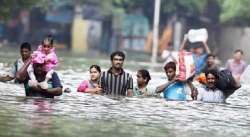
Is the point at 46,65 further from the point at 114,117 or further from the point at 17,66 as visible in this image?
the point at 17,66

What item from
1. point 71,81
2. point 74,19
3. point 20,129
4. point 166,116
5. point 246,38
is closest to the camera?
point 20,129

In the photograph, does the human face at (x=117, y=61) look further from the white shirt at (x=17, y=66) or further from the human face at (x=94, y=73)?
the white shirt at (x=17, y=66)

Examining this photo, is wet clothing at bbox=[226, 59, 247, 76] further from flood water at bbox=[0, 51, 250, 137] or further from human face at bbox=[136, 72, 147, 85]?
human face at bbox=[136, 72, 147, 85]

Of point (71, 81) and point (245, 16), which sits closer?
point (71, 81)

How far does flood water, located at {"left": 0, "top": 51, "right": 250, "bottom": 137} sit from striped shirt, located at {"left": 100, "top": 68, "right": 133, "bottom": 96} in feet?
0.80

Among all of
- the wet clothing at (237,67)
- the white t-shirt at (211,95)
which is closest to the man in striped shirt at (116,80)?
the white t-shirt at (211,95)

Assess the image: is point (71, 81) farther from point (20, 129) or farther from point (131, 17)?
point (131, 17)

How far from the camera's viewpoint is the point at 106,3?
48.2m

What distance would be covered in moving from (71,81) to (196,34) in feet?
11.7

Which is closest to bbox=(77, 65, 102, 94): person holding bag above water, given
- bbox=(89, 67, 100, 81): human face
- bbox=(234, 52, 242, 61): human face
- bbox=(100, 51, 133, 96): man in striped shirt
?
bbox=(89, 67, 100, 81): human face

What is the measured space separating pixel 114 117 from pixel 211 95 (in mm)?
3897

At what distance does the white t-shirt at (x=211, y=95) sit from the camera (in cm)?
1441

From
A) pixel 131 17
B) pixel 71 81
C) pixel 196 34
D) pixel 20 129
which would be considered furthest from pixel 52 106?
pixel 131 17

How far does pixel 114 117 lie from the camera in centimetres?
1089
